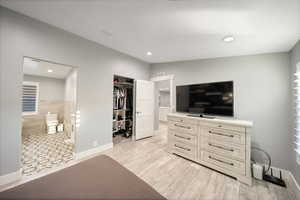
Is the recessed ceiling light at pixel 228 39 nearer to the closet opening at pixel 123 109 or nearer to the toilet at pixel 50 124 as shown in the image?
the closet opening at pixel 123 109

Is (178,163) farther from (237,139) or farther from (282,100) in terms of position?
(282,100)

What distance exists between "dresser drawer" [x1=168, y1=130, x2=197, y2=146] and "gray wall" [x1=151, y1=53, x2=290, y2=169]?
1.22m

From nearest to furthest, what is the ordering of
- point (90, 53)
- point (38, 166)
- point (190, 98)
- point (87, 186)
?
point (87, 186) → point (38, 166) → point (90, 53) → point (190, 98)

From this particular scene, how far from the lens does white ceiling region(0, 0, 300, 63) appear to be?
150 cm

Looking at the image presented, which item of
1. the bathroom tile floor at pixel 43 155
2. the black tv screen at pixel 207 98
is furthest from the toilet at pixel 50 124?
the black tv screen at pixel 207 98

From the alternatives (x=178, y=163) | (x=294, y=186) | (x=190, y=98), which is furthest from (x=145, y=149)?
(x=294, y=186)

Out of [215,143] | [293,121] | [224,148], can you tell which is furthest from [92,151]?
[293,121]

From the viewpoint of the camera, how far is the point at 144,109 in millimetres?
4086

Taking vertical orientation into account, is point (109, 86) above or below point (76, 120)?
above

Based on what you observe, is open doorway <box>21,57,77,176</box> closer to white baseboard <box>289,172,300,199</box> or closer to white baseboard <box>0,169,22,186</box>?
white baseboard <box>0,169,22,186</box>

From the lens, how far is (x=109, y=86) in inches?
126

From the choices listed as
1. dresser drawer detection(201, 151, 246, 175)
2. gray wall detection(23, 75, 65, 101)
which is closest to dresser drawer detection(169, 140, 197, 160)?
dresser drawer detection(201, 151, 246, 175)

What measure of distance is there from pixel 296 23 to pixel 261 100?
4.80 feet

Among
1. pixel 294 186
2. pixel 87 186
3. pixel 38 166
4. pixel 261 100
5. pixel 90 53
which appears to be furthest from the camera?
pixel 90 53
